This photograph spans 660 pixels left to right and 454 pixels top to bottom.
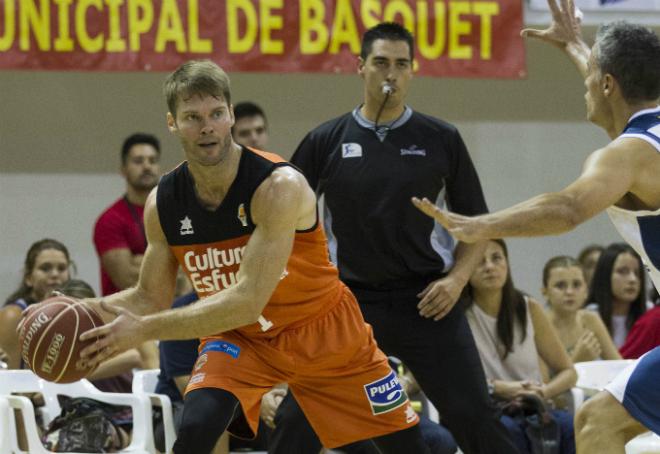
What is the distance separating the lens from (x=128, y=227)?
747 centimetres

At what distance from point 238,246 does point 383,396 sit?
801 millimetres

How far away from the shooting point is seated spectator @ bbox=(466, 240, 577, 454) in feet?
21.4

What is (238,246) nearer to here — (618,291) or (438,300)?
(438,300)

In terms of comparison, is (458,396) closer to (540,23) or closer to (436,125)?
(436,125)

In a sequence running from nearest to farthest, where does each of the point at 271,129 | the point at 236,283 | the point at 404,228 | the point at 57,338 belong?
the point at 57,338 < the point at 236,283 < the point at 404,228 < the point at 271,129

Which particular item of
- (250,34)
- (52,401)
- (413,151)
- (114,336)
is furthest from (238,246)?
(250,34)

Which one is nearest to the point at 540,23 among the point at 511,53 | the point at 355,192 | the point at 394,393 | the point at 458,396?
the point at 511,53

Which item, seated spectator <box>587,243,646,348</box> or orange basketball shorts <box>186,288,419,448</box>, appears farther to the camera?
seated spectator <box>587,243,646,348</box>

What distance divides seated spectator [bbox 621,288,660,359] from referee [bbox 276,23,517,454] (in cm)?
165

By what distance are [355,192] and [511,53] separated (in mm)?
3255

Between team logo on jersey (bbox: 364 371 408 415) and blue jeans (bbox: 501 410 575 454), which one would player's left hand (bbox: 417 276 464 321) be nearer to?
team logo on jersey (bbox: 364 371 408 415)

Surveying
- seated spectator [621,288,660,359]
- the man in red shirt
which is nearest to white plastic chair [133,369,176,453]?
the man in red shirt

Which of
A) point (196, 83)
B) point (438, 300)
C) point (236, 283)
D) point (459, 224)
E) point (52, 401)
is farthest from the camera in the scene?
point (52, 401)

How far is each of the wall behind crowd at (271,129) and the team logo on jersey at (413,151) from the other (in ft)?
12.8
